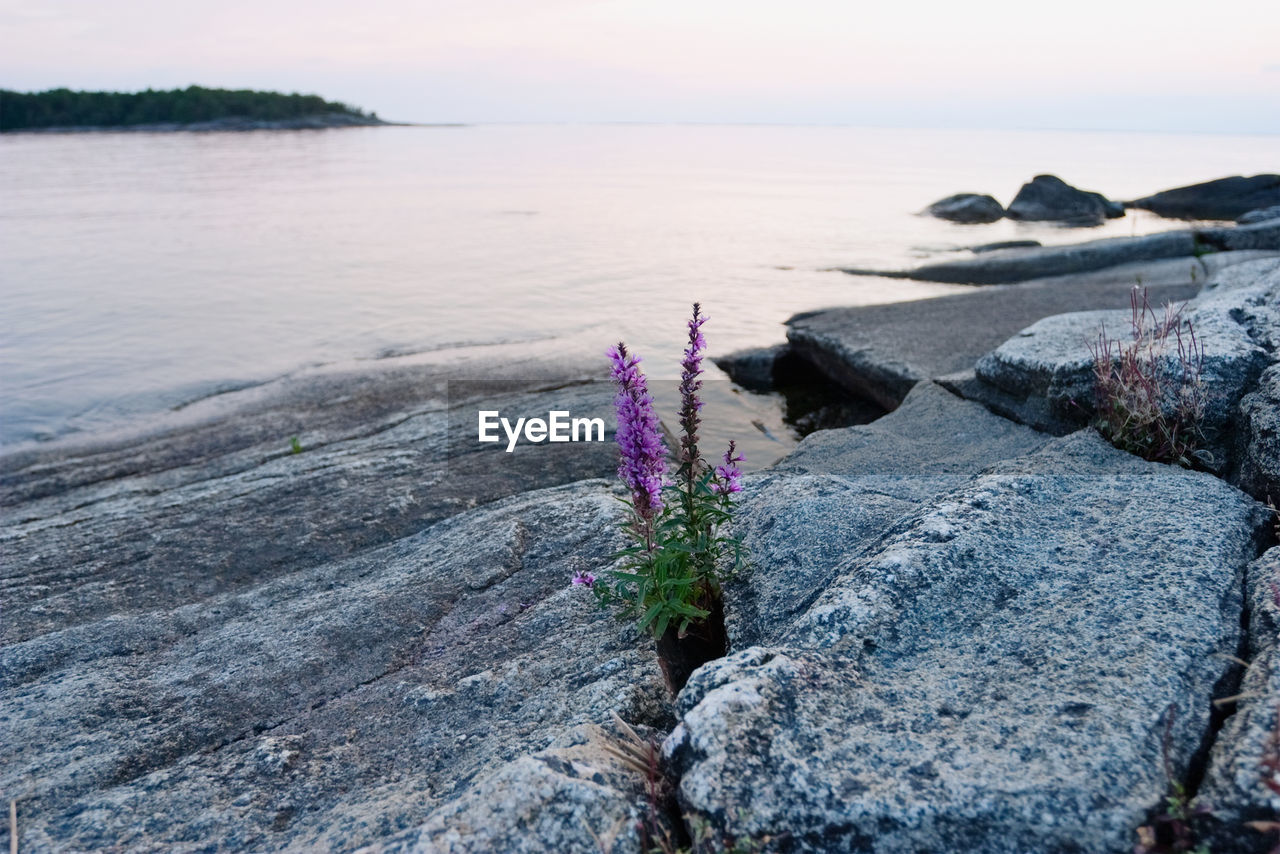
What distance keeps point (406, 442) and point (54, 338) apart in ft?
31.9

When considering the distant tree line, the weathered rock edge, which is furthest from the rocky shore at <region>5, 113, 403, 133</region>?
the weathered rock edge

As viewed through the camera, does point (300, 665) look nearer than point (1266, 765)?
No

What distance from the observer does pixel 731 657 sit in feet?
9.39

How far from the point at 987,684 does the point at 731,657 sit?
0.83m

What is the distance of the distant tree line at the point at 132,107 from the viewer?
84.4 meters

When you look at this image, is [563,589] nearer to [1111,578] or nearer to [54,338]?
[1111,578]

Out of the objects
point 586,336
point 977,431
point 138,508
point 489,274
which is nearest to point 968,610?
point 977,431

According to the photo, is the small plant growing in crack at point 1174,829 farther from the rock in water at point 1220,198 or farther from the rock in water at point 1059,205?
the rock in water at point 1220,198

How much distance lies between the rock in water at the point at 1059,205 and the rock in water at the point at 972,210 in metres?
1.23

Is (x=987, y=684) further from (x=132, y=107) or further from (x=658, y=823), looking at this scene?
(x=132, y=107)

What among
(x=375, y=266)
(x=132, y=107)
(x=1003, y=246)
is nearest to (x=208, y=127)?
(x=132, y=107)

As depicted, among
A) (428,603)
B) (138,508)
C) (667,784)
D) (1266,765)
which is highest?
(1266,765)

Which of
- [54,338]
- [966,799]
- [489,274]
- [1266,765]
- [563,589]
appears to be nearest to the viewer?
[1266,765]

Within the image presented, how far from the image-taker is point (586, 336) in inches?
550
